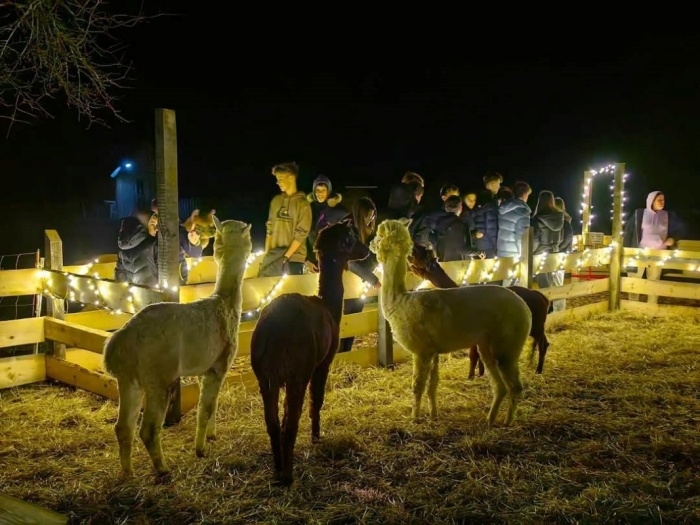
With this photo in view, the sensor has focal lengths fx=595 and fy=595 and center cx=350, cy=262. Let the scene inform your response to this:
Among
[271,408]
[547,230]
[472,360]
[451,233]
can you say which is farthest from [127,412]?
[547,230]

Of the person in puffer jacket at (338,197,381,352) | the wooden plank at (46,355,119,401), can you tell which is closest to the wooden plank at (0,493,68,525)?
the wooden plank at (46,355,119,401)

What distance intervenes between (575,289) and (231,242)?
659 centimetres

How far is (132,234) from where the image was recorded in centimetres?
658

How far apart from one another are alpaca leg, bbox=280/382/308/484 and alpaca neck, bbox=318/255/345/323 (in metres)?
0.90

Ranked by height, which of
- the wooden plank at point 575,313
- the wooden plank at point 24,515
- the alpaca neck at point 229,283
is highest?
the alpaca neck at point 229,283

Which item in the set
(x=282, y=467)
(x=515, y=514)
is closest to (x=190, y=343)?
(x=282, y=467)

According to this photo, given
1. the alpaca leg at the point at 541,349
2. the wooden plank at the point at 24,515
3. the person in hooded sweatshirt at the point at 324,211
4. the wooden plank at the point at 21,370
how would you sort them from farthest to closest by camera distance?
the person in hooded sweatshirt at the point at 324,211 → the alpaca leg at the point at 541,349 → the wooden plank at the point at 21,370 → the wooden plank at the point at 24,515

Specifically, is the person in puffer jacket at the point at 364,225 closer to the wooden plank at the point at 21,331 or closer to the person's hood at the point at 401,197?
the person's hood at the point at 401,197

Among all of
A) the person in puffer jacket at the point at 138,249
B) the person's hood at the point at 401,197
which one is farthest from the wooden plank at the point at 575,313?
the person in puffer jacket at the point at 138,249

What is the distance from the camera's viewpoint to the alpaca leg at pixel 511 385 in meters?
4.88

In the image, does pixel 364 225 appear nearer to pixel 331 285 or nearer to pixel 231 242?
pixel 331 285

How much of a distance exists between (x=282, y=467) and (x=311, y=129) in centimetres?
2528

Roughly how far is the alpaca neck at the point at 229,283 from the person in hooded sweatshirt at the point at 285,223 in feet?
8.39

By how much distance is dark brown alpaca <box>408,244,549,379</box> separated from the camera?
18.6ft
